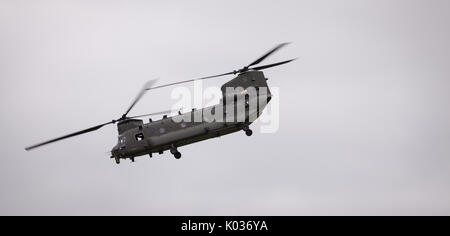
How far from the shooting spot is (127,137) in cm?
9494

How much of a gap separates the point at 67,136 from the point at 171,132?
1086cm

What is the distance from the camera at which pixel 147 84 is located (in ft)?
310

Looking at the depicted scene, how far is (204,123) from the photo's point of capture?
92.6m

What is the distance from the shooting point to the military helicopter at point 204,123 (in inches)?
3629

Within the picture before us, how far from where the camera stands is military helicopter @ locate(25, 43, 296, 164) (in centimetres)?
9219

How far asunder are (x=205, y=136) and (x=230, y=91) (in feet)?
17.9

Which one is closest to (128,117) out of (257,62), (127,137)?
(127,137)

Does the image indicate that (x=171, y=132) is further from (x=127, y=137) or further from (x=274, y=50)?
(x=274, y=50)

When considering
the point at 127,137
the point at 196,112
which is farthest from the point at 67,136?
the point at 196,112

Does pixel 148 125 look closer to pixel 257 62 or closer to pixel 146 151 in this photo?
pixel 146 151

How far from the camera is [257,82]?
308 ft

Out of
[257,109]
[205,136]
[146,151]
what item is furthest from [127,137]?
[257,109]

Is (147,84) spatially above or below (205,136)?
above

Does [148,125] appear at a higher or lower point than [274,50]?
lower
